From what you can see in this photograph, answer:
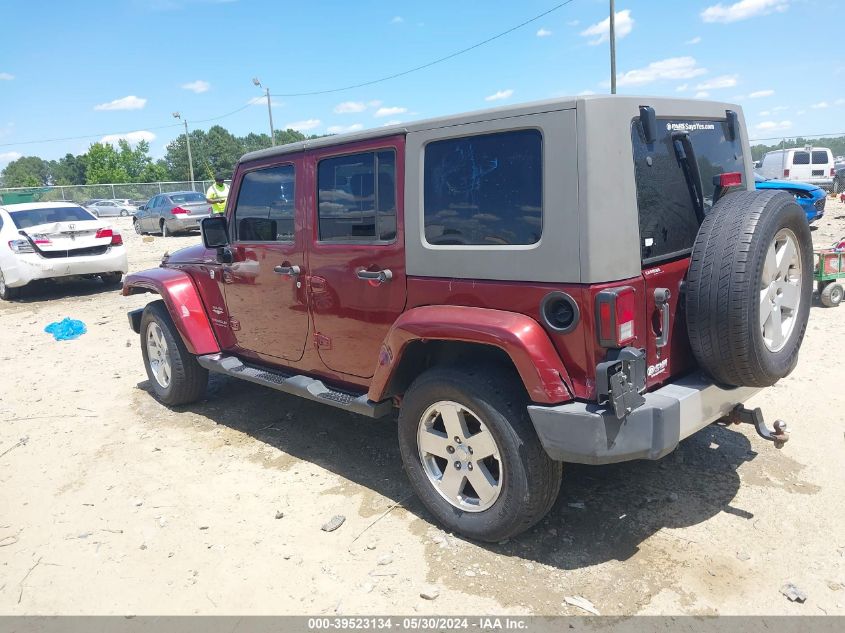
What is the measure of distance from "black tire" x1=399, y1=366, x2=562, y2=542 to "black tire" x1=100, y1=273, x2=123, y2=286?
1004 centimetres

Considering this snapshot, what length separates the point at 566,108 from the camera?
2641 millimetres

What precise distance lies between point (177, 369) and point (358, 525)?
8.08 feet

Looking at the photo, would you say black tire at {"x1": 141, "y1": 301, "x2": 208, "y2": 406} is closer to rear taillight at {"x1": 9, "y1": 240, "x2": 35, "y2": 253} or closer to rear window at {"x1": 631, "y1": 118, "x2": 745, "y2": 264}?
rear window at {"x1": 631, "y1": 118, "x2": 745, "y2": 264}

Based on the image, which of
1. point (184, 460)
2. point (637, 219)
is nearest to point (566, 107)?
point (637, 219)

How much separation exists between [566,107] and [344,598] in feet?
7.80

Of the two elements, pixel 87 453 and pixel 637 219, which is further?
pixel 87 453

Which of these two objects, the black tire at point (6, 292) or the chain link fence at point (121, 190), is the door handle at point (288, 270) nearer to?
the black tire at point (6, 292)

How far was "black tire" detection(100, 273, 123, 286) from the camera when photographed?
1145 centimetres

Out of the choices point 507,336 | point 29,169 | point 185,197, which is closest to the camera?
point 507,336

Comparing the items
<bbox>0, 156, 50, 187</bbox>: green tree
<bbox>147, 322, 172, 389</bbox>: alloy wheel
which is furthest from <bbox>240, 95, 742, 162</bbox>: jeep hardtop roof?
<bbox>0, 156, 50, 187</bbox>: green tree

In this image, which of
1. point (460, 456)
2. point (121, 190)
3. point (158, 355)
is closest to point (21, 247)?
point (158, 355)

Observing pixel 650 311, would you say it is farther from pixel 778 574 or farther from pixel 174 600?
pixel 174 600

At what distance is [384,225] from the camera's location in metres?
3.46

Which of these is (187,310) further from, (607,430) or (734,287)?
(734,287)
